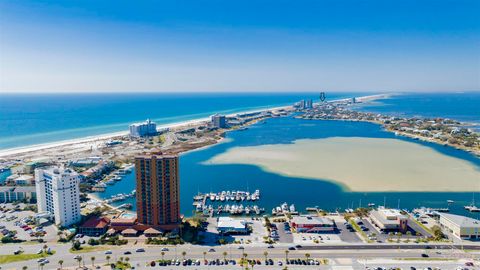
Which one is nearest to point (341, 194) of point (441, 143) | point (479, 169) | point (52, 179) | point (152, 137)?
point (479, 169)

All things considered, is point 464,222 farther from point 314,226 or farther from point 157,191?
point 157,191

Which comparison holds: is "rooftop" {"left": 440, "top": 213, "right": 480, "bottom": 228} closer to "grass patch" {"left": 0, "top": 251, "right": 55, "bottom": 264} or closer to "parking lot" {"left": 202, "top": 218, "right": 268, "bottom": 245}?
"parking lot" {"left": 202, "top": 218, "right": 268, "bottom": 245}

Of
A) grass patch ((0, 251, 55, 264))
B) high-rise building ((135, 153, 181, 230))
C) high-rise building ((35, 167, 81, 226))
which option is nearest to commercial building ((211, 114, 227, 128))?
high-rise building ((35, 167, 81, 226))

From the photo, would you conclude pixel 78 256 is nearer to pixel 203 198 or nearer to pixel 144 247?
pixel 144 247

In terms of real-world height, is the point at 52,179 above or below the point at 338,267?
above

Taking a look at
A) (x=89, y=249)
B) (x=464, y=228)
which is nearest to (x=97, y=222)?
(x=89, y=249)

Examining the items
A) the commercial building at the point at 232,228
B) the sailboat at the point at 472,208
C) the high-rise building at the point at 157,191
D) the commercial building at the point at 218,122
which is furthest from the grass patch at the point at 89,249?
the commercial building at the point at 218,122
